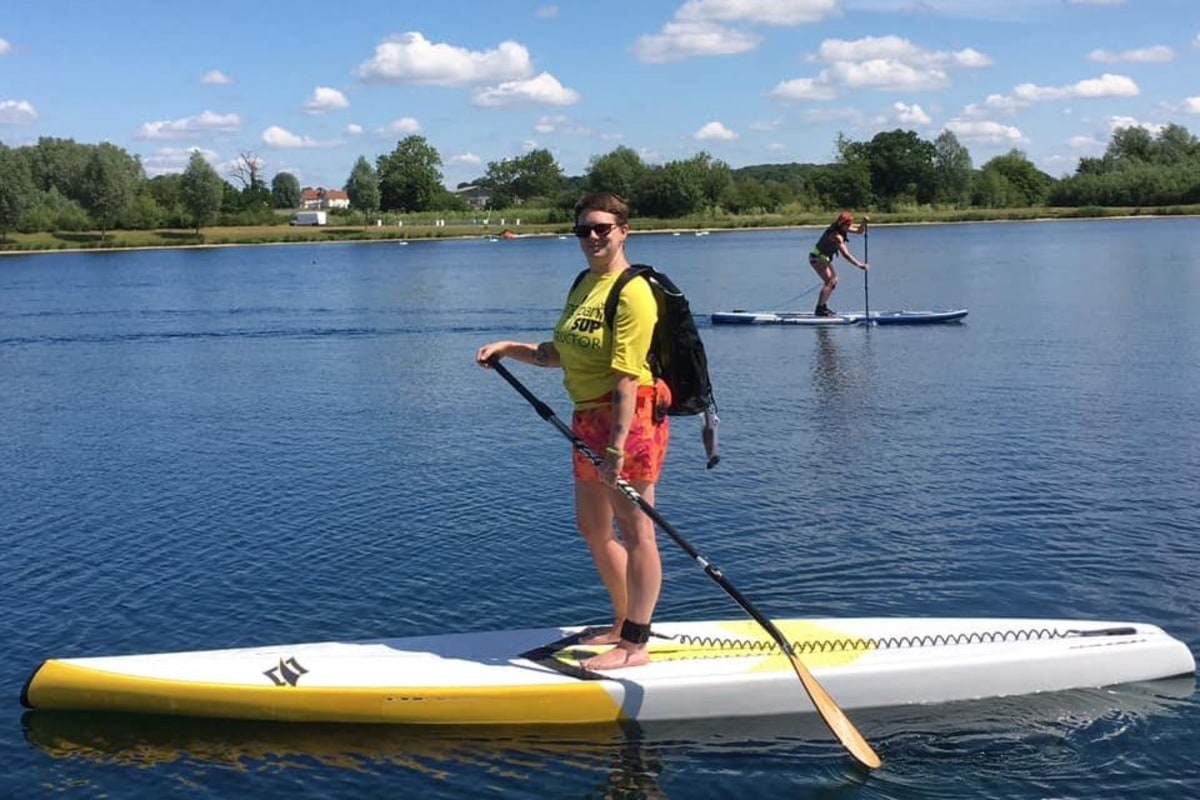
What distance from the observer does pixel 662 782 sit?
23.5 feet

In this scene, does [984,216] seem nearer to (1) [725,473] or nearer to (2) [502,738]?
(1) [725,473]

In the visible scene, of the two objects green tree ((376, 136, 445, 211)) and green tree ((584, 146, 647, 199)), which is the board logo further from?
green tree ((376, 136, 445, 211))

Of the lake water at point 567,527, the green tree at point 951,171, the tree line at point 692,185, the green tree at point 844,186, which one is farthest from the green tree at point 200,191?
the lake water at point 567,527

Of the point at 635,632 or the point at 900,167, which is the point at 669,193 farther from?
the point at 635,632

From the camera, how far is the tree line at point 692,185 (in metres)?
116

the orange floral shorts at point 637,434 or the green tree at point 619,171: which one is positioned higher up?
the green tree at point 619,171

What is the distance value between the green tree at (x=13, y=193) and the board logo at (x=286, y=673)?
384 ft

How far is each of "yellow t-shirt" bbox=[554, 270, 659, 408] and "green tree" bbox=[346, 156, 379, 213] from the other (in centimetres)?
14309

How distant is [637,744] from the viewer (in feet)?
24.9

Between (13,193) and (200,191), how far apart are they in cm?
1816

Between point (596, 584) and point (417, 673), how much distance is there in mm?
2958

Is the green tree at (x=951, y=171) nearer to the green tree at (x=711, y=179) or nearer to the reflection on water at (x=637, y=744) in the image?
the green tree at (x=711, y=179)

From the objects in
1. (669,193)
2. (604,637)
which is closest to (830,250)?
(604,637)

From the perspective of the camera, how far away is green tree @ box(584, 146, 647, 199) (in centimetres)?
14038
